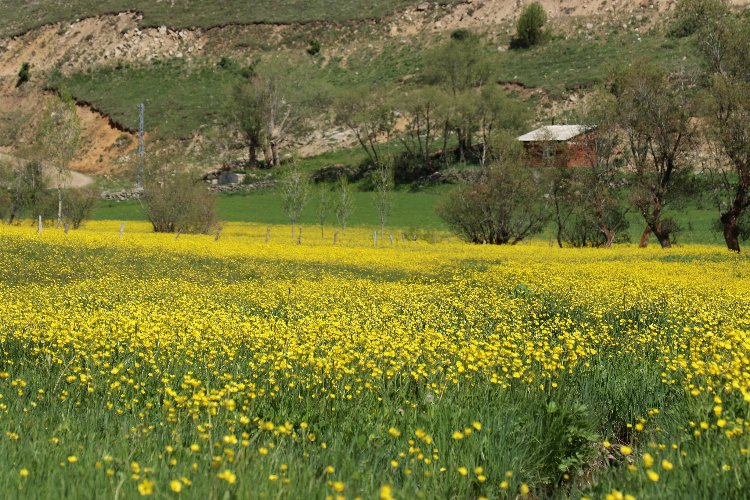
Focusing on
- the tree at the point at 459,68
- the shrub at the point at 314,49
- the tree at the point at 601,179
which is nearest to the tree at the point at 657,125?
the tree at the point at 601,179

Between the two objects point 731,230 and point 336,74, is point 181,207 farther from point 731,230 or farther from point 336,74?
point 336,74

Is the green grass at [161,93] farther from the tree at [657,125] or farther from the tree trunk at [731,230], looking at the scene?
the tree trunk at [731,230]

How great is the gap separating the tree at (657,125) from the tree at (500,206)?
27.4ft

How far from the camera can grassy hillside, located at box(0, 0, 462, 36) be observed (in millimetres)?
139625

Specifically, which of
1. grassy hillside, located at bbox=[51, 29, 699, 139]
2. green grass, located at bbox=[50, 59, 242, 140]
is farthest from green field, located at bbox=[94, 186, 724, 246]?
grassy hillside, located at bbox=[51, 29, 699, 139]

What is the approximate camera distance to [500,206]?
49.4 meters

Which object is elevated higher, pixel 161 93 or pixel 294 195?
pixel 161 93

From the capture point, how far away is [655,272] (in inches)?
891

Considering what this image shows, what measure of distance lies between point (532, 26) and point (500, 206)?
79.3m

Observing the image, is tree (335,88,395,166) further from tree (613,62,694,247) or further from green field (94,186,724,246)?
tree (613,62,694,247)

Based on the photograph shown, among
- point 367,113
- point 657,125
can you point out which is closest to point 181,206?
point 657,125

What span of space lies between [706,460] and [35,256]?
85.4 ft

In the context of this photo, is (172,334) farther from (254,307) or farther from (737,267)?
(737,267)

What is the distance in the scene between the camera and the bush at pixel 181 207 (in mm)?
55406
